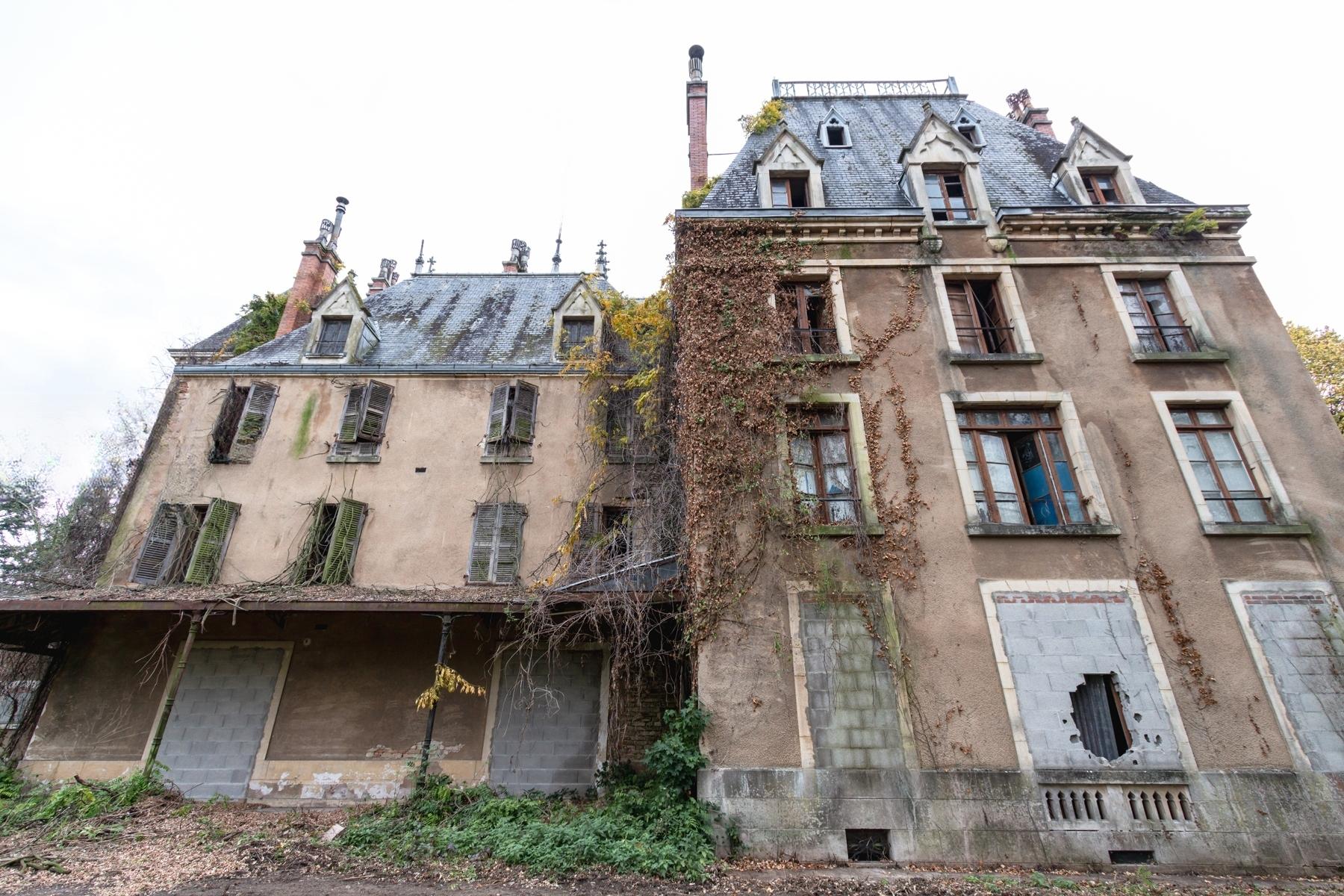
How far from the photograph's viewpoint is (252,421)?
12.4m

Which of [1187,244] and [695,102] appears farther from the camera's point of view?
[695,102]

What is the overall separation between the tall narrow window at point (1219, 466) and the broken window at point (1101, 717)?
121 inches

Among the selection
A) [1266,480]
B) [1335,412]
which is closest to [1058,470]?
[1266,480]

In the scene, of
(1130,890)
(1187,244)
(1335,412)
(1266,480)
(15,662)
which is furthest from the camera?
(1335,412)

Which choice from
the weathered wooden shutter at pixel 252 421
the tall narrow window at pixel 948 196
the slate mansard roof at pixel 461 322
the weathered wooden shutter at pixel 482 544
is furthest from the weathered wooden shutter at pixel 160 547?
the tall narrow window at pixel 948 196

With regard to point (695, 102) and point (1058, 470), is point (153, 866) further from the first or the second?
point (695, 102)

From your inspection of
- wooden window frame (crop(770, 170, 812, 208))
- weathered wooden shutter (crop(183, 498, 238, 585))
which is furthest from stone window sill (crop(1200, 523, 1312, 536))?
weathered wooden shutter (crop(183, 498, 238, 585))

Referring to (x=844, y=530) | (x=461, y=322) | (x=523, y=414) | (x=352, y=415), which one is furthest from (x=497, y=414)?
(x=844, y=530)

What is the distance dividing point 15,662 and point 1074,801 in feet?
60.6

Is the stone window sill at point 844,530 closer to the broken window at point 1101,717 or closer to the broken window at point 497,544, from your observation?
the broken window at point 1101,717

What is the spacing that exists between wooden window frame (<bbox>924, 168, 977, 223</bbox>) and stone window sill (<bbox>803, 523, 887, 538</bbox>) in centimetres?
601

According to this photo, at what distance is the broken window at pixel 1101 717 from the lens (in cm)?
727

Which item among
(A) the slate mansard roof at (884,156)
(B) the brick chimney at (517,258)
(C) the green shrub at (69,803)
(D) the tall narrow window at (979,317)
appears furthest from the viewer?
(B) the brick chimney at (517,258)

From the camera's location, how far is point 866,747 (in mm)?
7219
